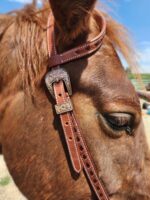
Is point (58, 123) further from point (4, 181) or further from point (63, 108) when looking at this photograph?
point (4, 181)

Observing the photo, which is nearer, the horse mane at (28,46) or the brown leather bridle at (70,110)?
the brown leather bridle at (70,110)

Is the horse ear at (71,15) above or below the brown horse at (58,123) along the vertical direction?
above

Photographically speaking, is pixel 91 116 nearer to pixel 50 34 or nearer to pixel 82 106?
pixel 82 106

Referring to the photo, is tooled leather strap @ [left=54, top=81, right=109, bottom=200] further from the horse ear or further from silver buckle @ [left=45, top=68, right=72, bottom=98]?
the horse ear

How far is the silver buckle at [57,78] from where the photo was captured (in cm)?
240

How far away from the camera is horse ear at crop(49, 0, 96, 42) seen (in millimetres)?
2166

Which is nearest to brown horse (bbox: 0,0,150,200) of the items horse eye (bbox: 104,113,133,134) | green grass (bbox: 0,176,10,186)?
horse eye (bbox: 104,113,133,134)

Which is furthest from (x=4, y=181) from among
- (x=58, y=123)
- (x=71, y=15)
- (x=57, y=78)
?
(x=71, y=15)

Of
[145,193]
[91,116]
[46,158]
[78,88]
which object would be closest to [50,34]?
[78,88]

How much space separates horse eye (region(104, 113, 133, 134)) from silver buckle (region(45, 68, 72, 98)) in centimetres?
35

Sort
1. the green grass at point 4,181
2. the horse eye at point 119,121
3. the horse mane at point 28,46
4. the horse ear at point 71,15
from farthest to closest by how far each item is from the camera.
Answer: the green grass at point 4,181
the horse mane at point 28,46
the horse eye at point 119,121
the horse ear at point 71,15

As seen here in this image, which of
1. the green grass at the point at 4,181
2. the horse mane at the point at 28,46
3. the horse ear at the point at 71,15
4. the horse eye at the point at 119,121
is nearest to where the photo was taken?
the horse ear at the point at 71,15

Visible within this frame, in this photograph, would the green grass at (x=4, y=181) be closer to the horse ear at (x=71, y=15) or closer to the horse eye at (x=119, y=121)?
the horse eye at (x=119, y=121)

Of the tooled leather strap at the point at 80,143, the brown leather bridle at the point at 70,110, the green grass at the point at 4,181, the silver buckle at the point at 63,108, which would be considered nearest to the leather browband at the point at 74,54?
the brown leather bridle at the point at 70,110
